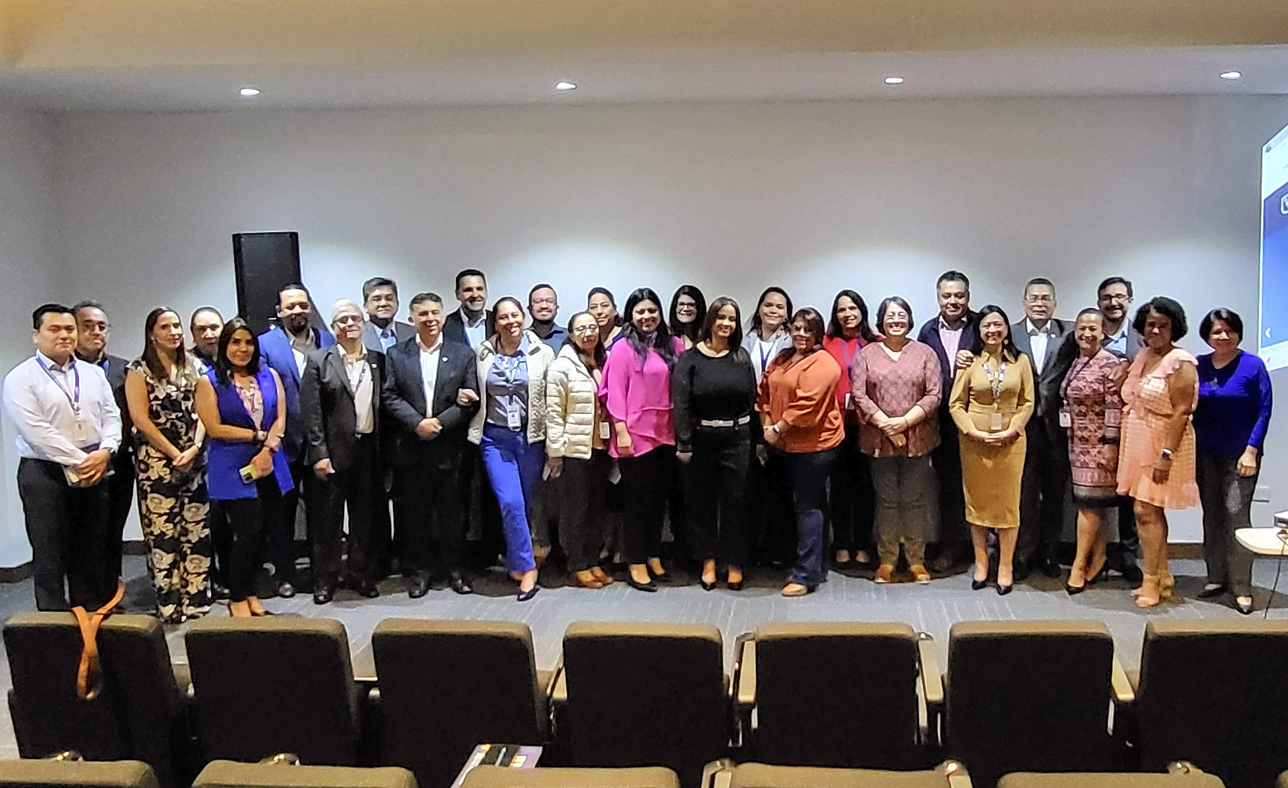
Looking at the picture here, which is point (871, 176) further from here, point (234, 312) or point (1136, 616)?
point (234, 312)

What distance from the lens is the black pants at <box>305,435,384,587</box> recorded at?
5457 millimetres

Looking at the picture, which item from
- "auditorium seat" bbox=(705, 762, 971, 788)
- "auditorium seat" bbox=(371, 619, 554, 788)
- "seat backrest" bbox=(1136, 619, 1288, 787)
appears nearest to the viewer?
"auditorium seat" bbox=(705, 762, 971, 788)

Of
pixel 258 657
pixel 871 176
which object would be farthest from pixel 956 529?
pixel 258 657

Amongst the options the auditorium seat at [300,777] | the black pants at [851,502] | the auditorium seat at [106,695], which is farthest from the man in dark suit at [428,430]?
the auditorium seat at [300,777]

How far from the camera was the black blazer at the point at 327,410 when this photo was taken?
532 centimetres

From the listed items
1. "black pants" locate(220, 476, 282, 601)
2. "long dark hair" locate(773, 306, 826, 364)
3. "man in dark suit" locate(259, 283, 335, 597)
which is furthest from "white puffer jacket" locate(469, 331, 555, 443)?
"long dark hair" locate(773, 306, 826, 364)

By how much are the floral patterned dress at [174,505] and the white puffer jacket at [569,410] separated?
178 centimetres

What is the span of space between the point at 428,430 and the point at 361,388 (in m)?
0.44

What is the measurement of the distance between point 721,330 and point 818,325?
0.52 m

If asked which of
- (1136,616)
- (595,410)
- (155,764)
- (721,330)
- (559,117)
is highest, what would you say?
(559,117)

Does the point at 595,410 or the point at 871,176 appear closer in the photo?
→ the point at 595,410

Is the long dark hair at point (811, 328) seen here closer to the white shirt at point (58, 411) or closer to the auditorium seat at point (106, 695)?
the white shirt at point (58, 411)

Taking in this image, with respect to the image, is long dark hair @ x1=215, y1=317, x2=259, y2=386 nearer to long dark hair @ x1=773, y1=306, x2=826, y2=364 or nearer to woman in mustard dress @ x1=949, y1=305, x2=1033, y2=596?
long dark hair @ x1=773, y1=306, x2=826, y2=364

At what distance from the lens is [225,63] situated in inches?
216
